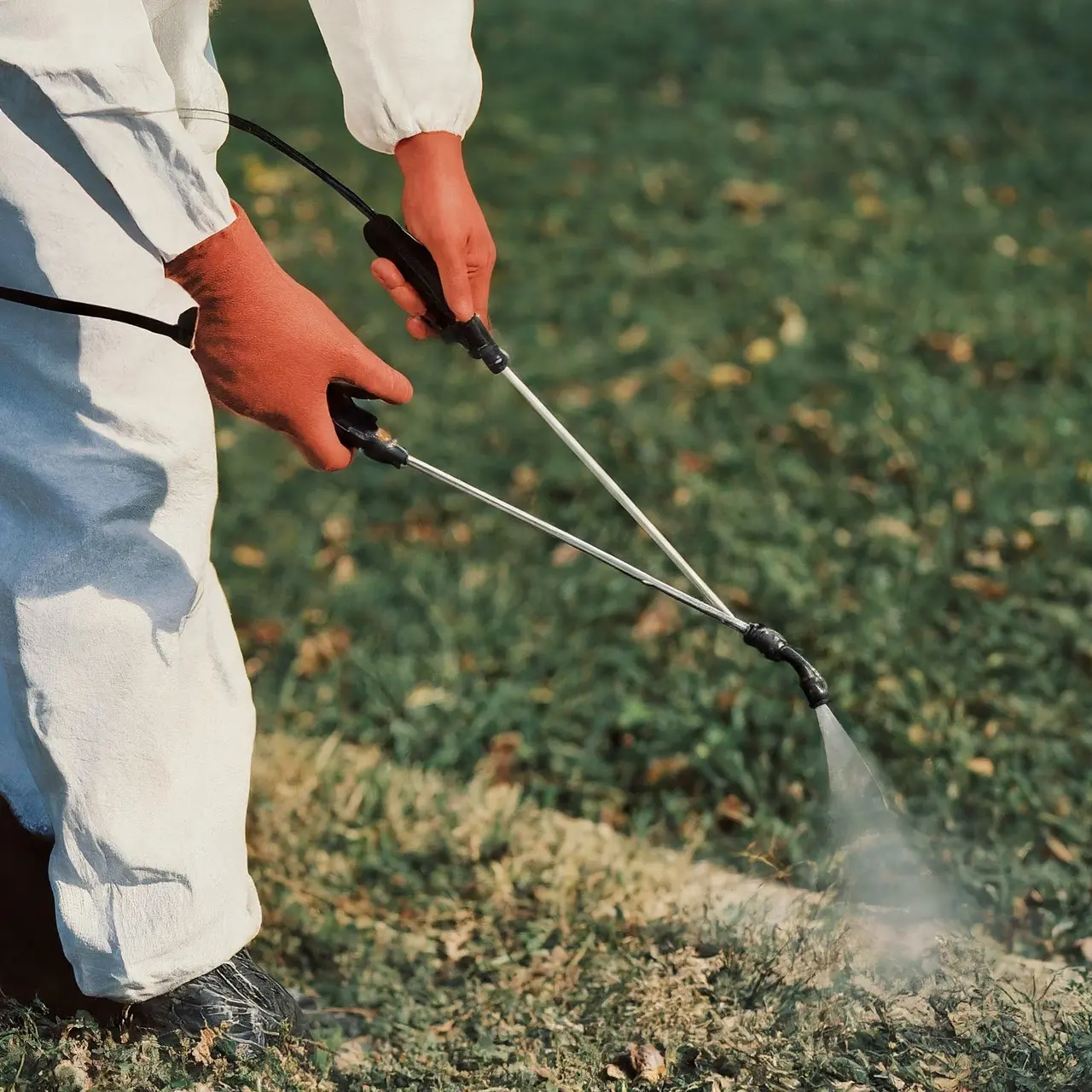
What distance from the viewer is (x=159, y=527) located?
2.01 metres

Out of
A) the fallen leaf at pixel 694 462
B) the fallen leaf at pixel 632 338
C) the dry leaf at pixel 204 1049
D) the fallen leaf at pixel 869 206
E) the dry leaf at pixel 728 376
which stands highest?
the dry leaf at pixel 204 1049

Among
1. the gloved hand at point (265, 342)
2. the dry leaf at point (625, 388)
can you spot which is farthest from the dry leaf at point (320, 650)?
the gloved hand at point (265, 342)

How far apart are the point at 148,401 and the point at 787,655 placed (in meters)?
1.04

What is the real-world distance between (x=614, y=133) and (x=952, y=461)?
11.9 feet

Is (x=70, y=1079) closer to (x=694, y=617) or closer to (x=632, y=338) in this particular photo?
(x=694, y=617)

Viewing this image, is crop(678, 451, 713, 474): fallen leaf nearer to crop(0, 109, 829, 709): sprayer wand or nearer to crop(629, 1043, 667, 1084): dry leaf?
crop(0, 109, 829, 709): sprayer wand

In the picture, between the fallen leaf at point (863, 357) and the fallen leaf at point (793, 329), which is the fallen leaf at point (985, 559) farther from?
the fallen leaf at point (793, 329)

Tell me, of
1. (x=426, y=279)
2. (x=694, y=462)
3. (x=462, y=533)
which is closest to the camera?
(x=426, y=279)

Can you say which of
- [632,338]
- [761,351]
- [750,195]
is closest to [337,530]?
[632,338]

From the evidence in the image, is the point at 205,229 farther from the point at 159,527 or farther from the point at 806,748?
the point at 806,748

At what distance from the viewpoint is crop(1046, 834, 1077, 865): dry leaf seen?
2.91m

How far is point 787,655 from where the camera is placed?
2.30 metres

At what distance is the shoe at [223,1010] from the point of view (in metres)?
2.25

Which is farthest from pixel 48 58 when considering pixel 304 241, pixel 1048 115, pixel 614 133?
pixel 1048 115
